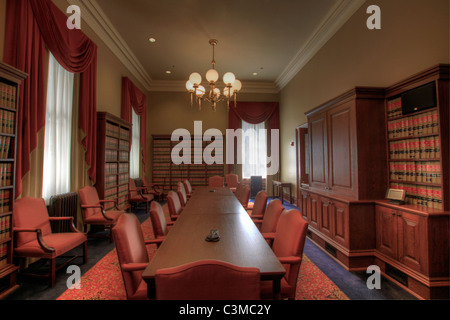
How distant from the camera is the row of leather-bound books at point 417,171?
217 cm

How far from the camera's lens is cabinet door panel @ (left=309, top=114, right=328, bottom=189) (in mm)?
3537

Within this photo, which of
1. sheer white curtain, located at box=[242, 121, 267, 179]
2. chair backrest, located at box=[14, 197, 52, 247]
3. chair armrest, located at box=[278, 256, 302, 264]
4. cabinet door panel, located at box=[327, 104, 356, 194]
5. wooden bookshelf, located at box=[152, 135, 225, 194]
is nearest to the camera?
chair armrest, located at box=[278, 256, 302, 264]

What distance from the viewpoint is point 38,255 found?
2256mm

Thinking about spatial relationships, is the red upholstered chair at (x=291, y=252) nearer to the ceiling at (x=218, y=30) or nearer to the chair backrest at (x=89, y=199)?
the chair backrest at (x=89, y=199)

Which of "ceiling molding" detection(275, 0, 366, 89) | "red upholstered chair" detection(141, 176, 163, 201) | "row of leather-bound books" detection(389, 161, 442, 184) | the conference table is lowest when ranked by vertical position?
"red upholstered chair" detection(141, 176, 163, 201)

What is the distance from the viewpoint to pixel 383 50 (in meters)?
3.06

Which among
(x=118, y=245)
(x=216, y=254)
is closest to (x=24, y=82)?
(x=118, y=245)

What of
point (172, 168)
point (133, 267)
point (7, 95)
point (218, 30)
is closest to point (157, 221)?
point (133, 267)

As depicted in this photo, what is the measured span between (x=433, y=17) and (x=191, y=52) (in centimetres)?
468

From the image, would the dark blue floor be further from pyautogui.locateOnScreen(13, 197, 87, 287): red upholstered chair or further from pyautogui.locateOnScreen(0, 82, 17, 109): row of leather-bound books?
pyautogui.locateOnScreen(0, 82, 17, 109): row of leather-bound books

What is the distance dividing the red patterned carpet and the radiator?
91cm

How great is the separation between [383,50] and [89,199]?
5.09 meters

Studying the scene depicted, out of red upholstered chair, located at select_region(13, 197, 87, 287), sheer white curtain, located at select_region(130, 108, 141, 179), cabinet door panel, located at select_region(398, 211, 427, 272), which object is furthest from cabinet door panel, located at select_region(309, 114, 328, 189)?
sheer white curtain, located at select_region(130, 108, 141, 179)

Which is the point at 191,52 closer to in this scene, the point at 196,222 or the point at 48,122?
the point at 48,122
